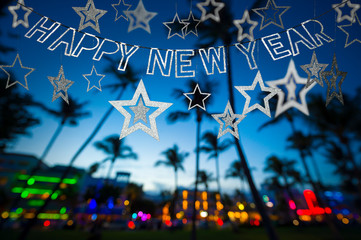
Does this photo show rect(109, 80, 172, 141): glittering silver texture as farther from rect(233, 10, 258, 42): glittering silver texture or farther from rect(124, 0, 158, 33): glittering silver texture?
rect(233, 10, 258, 42): glittering silver texture

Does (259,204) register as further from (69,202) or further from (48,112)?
(69,202)

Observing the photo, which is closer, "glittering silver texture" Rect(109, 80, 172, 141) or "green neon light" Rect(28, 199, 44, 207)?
"glittering silver texture" Rect(109, 80, 172, 141)

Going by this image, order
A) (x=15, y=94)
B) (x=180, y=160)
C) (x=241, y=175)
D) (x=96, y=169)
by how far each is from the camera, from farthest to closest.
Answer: (x=241, y=175)
(x=96, y=169)
(x=180, y=160)
(x=15, y=94)

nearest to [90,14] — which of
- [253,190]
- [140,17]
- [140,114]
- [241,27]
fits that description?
[140,17]

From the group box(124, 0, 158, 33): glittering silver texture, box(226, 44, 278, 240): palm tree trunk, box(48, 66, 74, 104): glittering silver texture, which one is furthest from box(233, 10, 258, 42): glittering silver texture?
box(226, 44, 278, 240): palm tree trunk

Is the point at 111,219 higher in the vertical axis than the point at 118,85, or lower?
lower

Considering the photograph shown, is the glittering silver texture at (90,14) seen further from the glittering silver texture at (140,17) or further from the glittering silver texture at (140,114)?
the glittering silver texture at (140,114)

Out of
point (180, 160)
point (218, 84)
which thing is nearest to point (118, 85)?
point (218, 84)

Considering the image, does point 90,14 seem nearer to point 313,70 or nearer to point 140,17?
point 140,17
